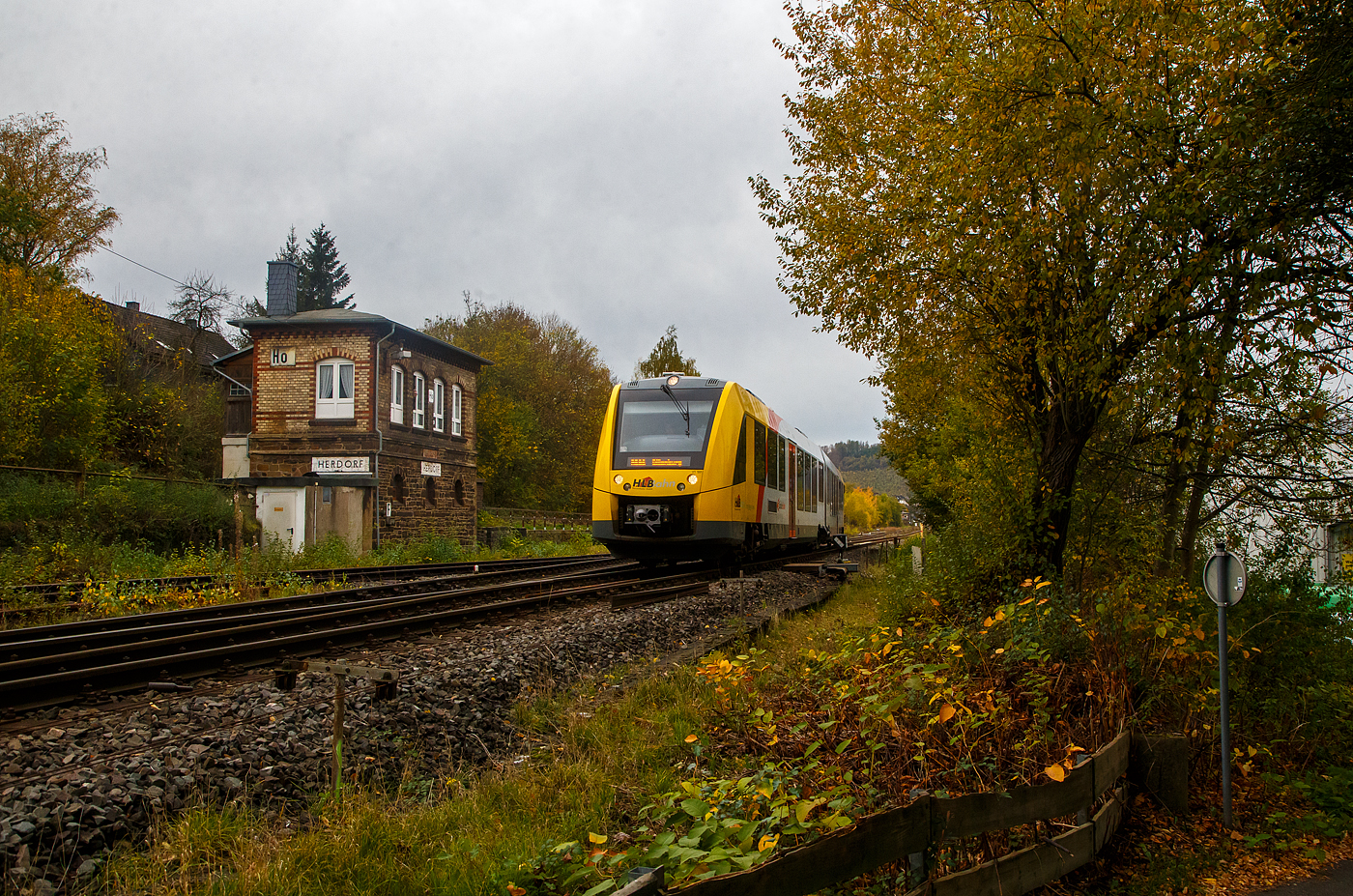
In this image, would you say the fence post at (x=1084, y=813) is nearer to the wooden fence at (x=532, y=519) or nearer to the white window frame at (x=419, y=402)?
the white window frame at (x=419, y=402)

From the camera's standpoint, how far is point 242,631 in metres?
8.70

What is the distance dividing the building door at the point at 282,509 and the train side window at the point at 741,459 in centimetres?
1476

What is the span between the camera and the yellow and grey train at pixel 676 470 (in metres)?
13.9

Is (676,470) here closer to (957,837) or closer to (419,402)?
(957,837)

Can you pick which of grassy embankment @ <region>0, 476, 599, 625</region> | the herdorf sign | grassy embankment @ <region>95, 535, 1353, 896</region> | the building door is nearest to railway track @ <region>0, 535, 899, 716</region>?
grassy embankment @ <region>0, 476, 599, 625</region>

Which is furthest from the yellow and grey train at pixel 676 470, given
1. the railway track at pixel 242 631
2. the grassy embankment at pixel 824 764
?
the grassy embankment at pixel 824 764

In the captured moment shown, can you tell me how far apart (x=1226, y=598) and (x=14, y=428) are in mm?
24540

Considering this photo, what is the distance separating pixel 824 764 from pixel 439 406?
84.9ft

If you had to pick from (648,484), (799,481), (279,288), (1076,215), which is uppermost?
(279,288)

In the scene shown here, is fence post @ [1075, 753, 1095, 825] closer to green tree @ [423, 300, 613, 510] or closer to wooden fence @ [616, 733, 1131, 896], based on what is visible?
wooden fence @ [616, 733, 1131, 896]

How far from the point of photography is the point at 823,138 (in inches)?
474

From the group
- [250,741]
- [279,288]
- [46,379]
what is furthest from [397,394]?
[250,741]

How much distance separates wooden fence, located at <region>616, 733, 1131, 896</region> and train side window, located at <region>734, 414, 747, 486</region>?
33.1 ft

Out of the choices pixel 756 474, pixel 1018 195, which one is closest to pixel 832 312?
pixel 1018 195
